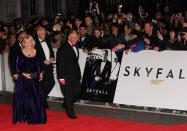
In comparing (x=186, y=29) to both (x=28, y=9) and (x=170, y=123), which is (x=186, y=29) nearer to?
(x=170, y=123)

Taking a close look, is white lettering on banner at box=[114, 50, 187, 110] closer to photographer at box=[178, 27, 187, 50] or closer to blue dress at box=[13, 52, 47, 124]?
photographer at box=[178, 27, 187, 50]

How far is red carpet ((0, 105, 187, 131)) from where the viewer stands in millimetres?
8117

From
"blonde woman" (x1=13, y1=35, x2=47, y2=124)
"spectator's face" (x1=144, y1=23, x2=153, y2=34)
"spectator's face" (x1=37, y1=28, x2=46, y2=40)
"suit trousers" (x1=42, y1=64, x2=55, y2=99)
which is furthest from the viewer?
"spectator's face" (x1=144, y1=23, x2=153, y2=34)

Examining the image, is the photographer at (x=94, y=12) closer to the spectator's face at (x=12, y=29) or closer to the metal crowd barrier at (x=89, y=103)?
the spectator's face at (x=12, y=29)

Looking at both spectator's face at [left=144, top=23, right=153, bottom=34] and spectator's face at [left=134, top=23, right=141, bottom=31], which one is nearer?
spectator's face at [left=144, top=23, right=153, bottom=34]

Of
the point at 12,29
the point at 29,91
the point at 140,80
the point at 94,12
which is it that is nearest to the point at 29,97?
the point at 29,91

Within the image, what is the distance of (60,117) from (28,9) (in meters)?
10.4

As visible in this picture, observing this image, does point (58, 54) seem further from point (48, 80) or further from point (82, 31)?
point (82, 31)

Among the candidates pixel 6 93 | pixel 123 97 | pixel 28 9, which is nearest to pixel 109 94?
pixel 123 97

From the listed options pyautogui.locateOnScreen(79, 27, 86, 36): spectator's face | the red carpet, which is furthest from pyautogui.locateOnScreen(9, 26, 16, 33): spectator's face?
the red carpet

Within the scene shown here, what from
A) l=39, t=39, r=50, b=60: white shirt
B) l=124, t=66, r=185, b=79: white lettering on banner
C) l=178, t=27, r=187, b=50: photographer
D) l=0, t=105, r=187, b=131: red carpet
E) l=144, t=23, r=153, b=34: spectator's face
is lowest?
l=0, t=105, r=187, b=131: red carpet

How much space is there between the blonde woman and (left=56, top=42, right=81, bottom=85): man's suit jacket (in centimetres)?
36

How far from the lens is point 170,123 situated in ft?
27.3

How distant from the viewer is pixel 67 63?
8750mm
